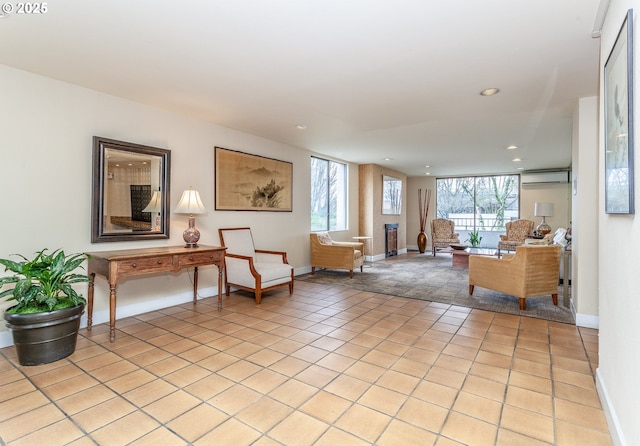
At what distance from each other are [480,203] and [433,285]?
5.71 metres

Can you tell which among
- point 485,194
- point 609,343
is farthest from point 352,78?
point 485,194

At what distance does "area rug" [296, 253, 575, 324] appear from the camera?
3850mm

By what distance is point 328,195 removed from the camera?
7.07 metres

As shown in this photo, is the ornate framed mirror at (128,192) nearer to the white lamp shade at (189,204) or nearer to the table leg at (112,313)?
the white lamp shade at (189,204)

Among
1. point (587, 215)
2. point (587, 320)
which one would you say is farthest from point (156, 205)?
point (587, 320)

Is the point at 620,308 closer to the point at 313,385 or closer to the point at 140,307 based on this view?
the point at 313,385

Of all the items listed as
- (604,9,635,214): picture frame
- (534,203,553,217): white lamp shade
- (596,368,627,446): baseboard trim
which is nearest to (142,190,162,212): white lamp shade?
(604,9,635,214): picture frame

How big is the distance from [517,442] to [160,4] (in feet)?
9.96

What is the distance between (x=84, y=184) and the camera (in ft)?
10.3

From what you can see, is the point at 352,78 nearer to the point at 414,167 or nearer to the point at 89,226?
the point at 89,226

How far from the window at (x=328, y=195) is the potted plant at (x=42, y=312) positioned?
4.47 meters

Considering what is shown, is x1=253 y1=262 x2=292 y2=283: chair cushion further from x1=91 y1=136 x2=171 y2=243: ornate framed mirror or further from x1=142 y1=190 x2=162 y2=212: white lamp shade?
x1=142 y1=190 x2=162 y2=212: white lamp shade

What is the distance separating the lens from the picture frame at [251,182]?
4.45m

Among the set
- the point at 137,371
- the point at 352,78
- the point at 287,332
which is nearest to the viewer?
the point at 137,371
